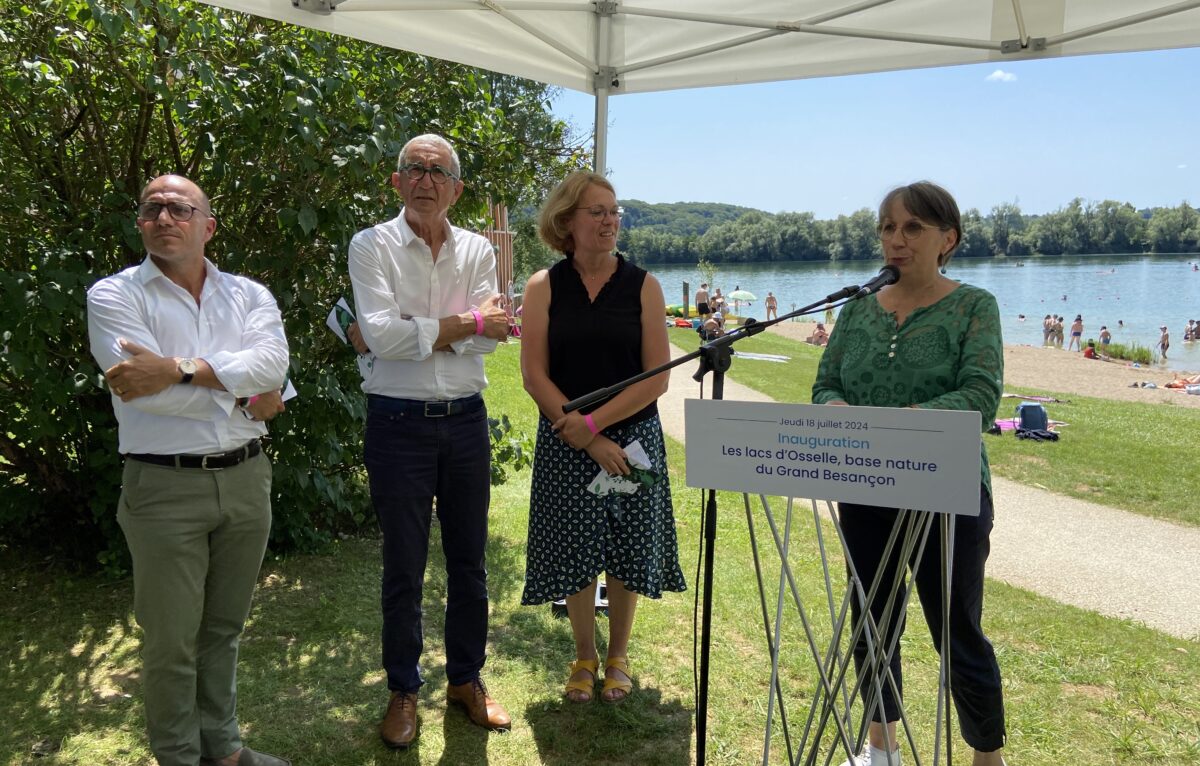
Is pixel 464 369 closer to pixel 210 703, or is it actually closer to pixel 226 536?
pixel 226 536

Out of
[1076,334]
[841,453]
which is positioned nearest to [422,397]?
[841,453]

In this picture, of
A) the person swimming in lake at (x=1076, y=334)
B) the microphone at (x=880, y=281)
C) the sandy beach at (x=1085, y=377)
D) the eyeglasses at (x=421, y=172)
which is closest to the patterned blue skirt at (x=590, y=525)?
the eyeglasses at (x=421, y=172)

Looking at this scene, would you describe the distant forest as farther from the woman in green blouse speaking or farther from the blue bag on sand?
the woman in green blouse speaking

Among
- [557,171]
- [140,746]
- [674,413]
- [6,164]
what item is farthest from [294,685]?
[674,413]

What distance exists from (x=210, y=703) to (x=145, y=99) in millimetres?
3218

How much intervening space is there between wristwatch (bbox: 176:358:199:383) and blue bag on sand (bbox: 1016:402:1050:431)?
1096cm

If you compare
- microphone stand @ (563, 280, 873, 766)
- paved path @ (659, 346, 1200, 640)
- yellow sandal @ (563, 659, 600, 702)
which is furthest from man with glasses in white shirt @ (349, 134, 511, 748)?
paved path @ (659, 346, 1200, 640)

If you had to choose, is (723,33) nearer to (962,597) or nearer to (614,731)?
(962,597)

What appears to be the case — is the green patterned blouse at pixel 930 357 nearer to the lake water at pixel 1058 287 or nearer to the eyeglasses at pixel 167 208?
the eyeglasses at pixel 167 208

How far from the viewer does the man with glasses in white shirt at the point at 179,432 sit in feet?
8.04

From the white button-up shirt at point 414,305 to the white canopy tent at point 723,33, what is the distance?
50.3 inches

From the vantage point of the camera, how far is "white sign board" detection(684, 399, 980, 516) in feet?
5.77

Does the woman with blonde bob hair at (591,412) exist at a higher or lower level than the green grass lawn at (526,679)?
higher

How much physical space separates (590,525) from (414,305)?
3.75 ft
